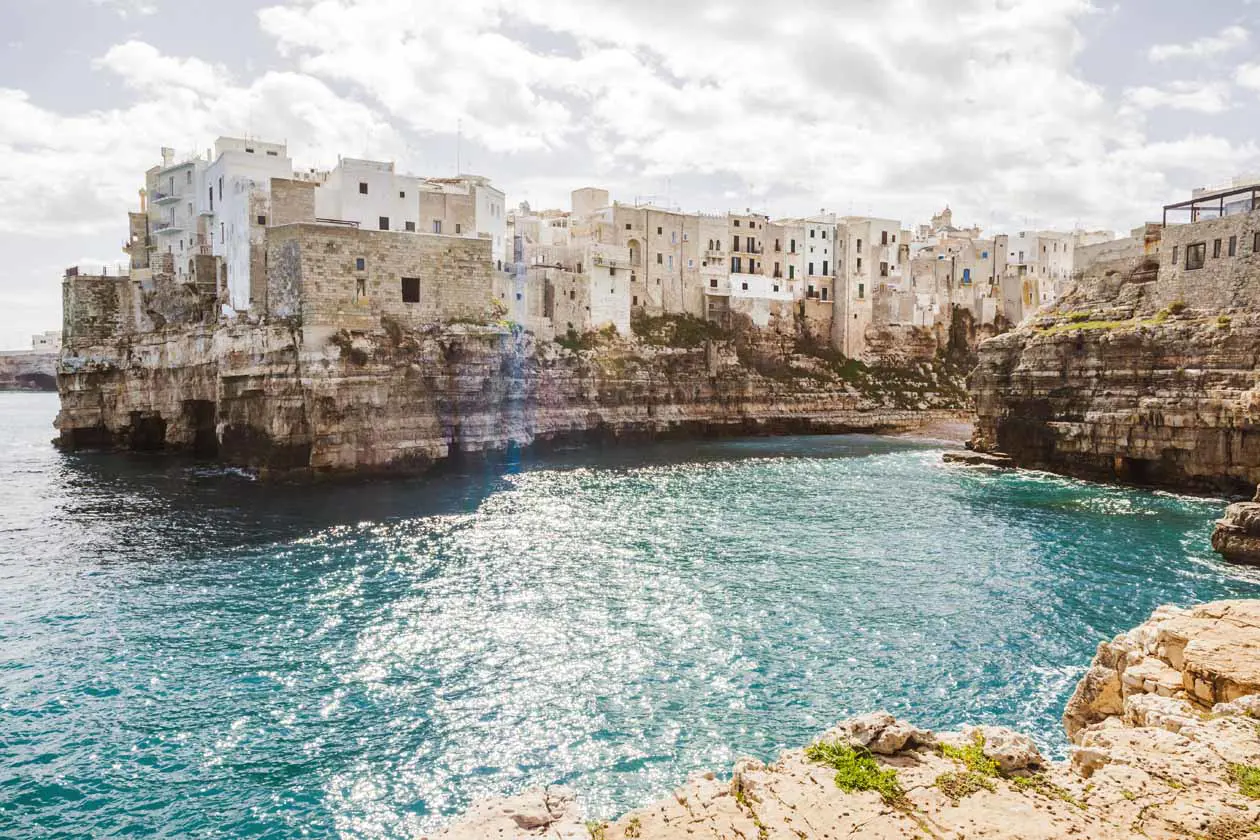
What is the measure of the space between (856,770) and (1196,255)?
50608 millimetres

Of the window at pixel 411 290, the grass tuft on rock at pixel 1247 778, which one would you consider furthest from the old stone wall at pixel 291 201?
the grass tuft on rock at pixel 1247 778

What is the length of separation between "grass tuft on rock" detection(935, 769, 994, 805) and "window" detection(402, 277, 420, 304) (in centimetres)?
4810

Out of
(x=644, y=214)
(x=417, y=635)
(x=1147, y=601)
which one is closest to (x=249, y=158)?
(x=644, y=214)

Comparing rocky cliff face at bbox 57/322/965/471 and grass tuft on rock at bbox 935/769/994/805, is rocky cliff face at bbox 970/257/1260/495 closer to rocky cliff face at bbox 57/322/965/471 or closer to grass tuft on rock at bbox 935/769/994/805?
rocky cliff face at bbox 57/322/965/471

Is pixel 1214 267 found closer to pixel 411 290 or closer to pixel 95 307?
pixel 411 290

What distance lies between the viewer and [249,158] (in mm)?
59812

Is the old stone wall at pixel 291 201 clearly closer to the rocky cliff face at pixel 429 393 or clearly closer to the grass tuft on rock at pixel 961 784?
the rocky cliff face at pixel 429 393

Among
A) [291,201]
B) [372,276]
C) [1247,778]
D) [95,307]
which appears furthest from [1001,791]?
[95,307]

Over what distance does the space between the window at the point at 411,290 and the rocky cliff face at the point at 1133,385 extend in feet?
134

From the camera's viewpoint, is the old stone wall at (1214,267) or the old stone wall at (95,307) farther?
the old stone wall at (95,307)

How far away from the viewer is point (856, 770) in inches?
413

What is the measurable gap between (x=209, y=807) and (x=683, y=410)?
2611 inches

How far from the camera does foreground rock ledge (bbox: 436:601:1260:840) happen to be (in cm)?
916

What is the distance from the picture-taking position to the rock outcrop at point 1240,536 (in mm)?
29566
